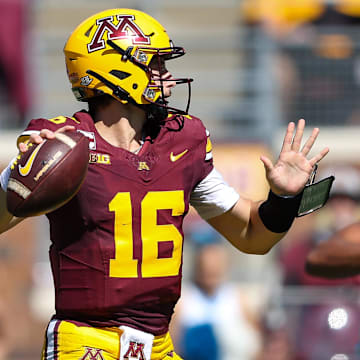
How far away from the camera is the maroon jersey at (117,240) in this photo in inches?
138

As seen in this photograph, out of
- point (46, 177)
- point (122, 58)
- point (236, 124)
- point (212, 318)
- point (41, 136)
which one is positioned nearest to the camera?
point (46, 177)

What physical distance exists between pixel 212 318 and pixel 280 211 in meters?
3.04

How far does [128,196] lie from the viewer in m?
3.54

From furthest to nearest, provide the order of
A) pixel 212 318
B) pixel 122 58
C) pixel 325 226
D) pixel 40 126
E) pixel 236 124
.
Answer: pixel 236 124
pixel 325 226
pixel 212 318
pixel 122 58
pixel 40 126

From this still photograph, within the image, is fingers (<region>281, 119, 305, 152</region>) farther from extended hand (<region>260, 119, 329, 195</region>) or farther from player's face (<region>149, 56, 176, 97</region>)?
player's face (<region>149, 56, 176, 97</region>)

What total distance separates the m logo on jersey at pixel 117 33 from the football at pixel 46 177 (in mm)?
518

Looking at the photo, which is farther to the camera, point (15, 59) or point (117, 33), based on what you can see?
point (15, 59)

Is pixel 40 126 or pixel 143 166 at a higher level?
pixel 40 126

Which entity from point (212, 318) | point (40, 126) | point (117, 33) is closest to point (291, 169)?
point (117, 33)

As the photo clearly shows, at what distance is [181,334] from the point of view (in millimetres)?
6762

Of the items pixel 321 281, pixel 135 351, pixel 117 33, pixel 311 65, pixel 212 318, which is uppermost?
pixel 117 33

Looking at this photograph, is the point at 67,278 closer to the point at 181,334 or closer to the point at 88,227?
the point at 88,227

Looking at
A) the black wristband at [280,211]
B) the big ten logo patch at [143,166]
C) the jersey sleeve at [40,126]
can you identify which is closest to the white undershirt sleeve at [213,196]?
the black wristband at [280,211]

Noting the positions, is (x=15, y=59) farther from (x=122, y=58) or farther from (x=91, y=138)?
(x=91, y=138)
